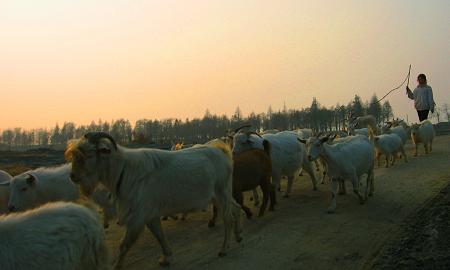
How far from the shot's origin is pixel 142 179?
7.78 meters

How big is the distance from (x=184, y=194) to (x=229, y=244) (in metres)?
1.57

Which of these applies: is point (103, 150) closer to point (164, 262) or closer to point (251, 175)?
point (164, 262)

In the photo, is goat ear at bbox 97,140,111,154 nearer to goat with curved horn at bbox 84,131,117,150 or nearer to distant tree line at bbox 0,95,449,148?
goat with curved horn at bbox 84,131,117,150

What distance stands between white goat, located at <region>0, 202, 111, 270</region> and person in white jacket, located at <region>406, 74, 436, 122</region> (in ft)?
44.3

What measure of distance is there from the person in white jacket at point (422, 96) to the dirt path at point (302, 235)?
3.20m

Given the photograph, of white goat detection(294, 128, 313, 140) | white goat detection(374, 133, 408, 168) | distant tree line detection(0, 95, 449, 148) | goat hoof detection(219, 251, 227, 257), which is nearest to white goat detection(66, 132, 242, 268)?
goat hoof detection(219, 251, 227, 257)

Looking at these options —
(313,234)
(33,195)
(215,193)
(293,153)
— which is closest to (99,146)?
(215,193)

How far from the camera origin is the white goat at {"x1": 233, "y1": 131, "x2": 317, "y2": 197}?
1303cm

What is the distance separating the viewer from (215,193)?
8.56m

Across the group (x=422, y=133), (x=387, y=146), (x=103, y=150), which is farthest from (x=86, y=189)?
(x=422, y=133)

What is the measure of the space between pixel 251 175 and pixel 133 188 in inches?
153

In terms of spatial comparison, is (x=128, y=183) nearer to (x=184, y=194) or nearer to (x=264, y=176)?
(x=184, y=194)

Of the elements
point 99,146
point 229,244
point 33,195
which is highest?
point 99,146

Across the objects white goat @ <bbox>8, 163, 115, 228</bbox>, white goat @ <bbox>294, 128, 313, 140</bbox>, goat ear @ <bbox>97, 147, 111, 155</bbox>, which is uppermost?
white goat @ <bbox>294, 128, 313, 140</bbox>
